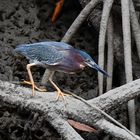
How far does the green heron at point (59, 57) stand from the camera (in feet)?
5.65

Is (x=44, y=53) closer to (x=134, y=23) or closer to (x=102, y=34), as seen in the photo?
(x=102, y=34)

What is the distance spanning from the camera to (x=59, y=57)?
68.4 inches

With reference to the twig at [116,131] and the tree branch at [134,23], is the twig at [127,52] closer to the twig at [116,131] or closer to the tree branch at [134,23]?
the tree branch at [134,23]

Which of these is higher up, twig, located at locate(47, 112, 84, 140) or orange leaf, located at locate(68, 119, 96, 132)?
twig, located at locate(47, 112, 84, 140)

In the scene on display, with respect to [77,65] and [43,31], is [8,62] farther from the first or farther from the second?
[77,65]

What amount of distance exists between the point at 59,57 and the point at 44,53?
0.20ft

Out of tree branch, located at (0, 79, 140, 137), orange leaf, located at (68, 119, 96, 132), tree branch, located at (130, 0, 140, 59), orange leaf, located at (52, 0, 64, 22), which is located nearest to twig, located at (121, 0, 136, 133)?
tree branch, located at (130, 0, 140, 59)

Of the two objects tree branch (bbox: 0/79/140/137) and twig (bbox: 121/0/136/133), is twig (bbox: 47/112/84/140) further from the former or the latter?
twig (bbox: 121/0/136/133)

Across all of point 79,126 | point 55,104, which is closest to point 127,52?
point 79,126

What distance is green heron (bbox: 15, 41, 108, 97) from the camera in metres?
1.72

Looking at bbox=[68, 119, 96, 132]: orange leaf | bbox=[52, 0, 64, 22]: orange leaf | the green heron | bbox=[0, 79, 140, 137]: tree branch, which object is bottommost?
bbox=[68, 119, 96, 132]: orange leaf

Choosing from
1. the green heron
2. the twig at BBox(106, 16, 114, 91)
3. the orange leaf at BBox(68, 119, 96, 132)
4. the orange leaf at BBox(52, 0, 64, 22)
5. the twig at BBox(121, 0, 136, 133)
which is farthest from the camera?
the orange leaf at BBox(52, 0, 64, 22)

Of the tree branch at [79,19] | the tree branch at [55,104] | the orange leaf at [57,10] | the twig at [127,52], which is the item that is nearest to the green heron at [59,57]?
the tree branch at [55,104]

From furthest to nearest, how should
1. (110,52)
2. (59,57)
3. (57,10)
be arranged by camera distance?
(57,10) < (110,52) < (59,57)
